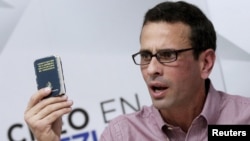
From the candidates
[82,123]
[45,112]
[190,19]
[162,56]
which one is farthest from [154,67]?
[82,123]

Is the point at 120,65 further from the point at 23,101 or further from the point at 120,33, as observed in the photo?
the point at 23,101

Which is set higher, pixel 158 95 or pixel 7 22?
pixel 7 22

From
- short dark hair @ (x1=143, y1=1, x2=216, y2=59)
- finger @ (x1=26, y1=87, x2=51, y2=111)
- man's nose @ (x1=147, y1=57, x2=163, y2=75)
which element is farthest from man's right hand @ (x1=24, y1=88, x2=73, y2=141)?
short dark hair @ (x1=143, y1=1, x2=216, y2=59)

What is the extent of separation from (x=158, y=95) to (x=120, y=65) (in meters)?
0.42

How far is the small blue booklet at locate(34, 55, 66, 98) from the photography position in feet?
3.18

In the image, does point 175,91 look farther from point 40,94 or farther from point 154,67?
point 40,94

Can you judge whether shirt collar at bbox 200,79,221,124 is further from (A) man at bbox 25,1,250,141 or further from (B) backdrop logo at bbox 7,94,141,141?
(B) backdrop logo at bbox 7,94,141,141

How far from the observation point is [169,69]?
3.44ft

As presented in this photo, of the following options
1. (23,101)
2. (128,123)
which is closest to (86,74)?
(23,101)

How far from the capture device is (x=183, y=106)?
3.65 feet

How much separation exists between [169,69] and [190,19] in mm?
153

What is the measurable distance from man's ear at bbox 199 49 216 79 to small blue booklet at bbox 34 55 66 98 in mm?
381

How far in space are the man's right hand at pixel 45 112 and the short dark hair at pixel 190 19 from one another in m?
0.32

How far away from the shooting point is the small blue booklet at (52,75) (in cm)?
97
